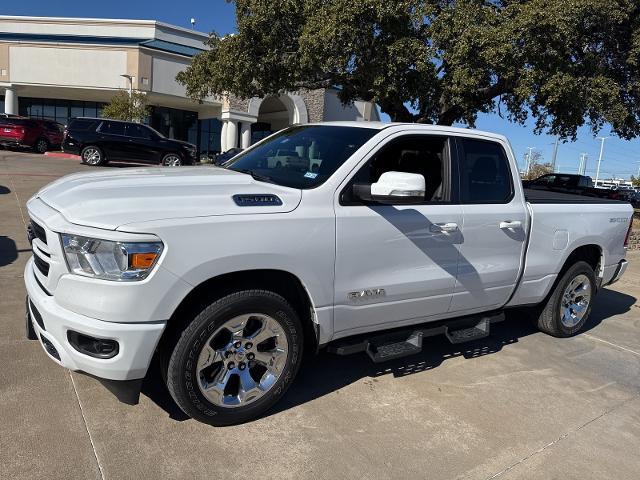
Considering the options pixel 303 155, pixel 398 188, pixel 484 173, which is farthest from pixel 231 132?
pixel 398 188

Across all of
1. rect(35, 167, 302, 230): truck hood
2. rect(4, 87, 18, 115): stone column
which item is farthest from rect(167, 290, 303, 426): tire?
rect(4, 87, 18, 115): stone column

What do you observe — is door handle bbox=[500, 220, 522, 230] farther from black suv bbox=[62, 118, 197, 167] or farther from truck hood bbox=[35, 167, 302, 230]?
black suv bbox=[62, 118, 197, 167]

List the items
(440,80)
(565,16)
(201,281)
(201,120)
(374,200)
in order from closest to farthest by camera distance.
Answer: (201,281) → (374,200) → (565,16) → (440,80) → (201,120)

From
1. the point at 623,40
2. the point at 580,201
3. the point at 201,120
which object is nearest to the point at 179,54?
the point at 201,120

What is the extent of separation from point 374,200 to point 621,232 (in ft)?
11.9

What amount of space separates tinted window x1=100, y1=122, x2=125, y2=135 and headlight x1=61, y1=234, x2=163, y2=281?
17.1 m

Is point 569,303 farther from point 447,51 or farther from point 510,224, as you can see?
point 447,51

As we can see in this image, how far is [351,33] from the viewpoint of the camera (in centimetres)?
1238

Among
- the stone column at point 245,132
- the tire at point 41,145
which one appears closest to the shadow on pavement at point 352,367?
the tire at point 41,145

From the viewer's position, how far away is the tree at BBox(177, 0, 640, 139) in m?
12.1

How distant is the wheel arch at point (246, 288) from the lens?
292 cm

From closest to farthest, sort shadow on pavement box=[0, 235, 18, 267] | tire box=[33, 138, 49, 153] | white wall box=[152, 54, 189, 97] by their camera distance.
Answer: shadow on pavement box=[0, 235, 18, 267] < tire box=[33, 138, 49, 153] < white wall box=[152, 54, 189, 97]

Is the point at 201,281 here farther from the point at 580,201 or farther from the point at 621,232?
the point at 621,232

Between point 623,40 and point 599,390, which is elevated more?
point 623,40
